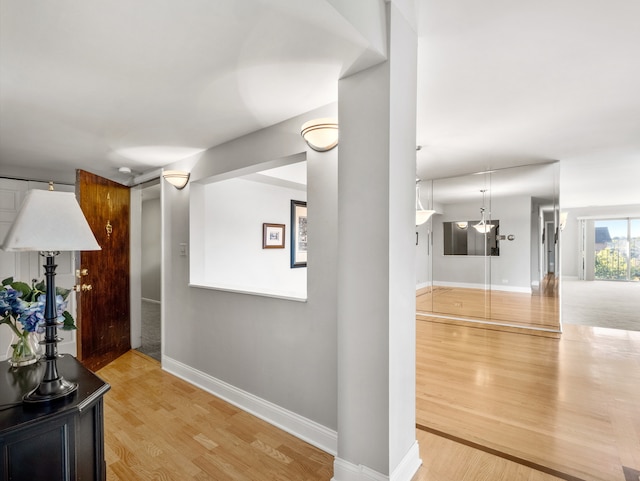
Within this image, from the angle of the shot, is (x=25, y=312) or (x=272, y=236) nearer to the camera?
(x=25, y=312)

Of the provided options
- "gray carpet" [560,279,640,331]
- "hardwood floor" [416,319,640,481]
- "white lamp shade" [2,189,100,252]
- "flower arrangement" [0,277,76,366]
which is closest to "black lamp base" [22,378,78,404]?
"flower arrangement" [0,277,76,366]

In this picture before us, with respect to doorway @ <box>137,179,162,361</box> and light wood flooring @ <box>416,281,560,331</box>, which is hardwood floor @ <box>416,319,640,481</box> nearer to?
light wood flooring @ <box>416,281,560,331</box>

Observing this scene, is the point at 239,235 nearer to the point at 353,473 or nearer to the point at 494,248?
the point at 353,473

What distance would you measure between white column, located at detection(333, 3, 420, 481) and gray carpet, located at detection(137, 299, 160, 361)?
10.2ft

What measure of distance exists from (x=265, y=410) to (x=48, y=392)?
62.1 inches

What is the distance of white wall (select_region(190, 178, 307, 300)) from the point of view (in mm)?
3420

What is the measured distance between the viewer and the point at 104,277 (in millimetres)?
3705

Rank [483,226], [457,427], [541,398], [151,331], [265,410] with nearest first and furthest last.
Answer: [457,427] < [265,410] < [541,398] < [151,331] < [483,226]

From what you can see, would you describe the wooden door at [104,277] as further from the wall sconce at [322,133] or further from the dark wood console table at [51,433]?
the wall sconce at [322,133]

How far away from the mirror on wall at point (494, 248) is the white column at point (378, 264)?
423cm

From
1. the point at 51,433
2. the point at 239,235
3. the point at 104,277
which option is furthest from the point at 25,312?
the point at 239,235

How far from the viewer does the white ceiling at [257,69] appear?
4.65 ft


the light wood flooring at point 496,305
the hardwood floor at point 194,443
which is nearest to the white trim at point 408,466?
the hardwood floor at point 194,443

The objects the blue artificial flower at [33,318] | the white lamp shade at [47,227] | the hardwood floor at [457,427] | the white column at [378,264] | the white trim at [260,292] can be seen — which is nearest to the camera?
the white lamp shade at [47,227]
